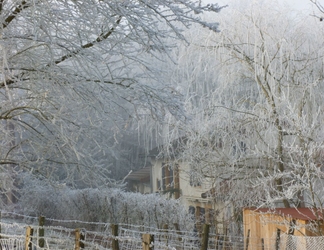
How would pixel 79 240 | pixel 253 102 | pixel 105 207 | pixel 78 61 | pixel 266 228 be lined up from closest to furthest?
pixel 79 240, pixel 78 61, pixel 266 228, pixel 253 102, pixel 105 207

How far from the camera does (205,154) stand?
1138cm

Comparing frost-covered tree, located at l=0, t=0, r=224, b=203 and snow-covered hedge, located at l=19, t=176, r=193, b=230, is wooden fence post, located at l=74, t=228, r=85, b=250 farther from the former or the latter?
snow-covered hedge, located at l=19, t=176, r=193, b=230

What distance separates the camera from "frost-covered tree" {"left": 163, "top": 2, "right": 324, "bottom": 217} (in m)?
10.9

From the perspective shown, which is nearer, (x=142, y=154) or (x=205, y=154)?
(x=205, y=154)

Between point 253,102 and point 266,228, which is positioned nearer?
point 266,228

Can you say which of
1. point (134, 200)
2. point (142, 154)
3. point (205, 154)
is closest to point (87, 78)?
point (205, 154)

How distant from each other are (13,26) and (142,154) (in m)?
16.7

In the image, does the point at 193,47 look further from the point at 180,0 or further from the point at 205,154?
the point at 180,0

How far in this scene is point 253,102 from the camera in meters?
11.7

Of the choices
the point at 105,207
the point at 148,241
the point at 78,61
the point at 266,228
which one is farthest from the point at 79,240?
the point at 105,207

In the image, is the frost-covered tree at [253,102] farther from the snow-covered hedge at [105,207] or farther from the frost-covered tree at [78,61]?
Result: the frost-covered tree at [78,61]

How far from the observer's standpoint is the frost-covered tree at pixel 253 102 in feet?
35.7

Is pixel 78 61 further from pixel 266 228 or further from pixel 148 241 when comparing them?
pixel 266 228

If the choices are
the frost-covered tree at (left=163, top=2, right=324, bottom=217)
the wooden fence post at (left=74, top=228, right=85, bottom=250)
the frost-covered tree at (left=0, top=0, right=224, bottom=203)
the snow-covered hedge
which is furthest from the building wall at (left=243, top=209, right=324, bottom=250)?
the wooden fence post at (left=74, top=228, right=85, bottom=250)
